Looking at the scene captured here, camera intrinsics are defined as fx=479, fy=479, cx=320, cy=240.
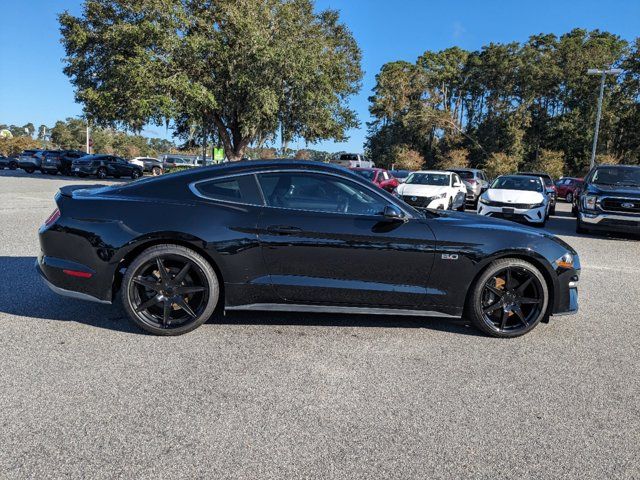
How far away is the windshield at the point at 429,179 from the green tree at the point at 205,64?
31.2ft

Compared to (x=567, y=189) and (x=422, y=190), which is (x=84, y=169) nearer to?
(x=422, y=190)

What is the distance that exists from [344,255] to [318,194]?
0.60 metres

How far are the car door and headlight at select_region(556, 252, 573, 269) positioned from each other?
1175 mm

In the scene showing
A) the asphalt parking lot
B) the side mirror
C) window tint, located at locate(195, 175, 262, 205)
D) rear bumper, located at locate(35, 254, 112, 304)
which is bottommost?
the asphalt parking lot

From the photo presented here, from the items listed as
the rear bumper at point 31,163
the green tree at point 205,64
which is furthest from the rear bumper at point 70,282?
the rear bumper at point 31,163

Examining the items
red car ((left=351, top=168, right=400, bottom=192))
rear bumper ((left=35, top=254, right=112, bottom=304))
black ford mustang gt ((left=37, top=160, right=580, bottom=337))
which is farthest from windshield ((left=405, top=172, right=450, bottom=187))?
rear bumper ((left=35, top=254, right=112, bottom=304))

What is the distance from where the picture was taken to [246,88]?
23.2 m

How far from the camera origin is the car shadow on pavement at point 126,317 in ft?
14.2

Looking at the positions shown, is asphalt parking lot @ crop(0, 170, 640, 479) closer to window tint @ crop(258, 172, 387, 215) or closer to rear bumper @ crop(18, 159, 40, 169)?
window tint @ crop(258, 172, 387, 215)

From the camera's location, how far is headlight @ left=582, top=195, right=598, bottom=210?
11490mm

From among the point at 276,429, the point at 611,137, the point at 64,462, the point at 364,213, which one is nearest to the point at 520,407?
the point at 276,429

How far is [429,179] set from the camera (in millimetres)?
16734

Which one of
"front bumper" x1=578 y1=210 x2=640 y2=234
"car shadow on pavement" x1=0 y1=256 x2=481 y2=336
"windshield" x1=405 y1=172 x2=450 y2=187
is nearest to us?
"car shadow on pavement" x1=0 y1=256 x2=481 y2=336

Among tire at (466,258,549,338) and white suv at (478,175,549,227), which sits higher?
white suv at (478,175,549,227)
